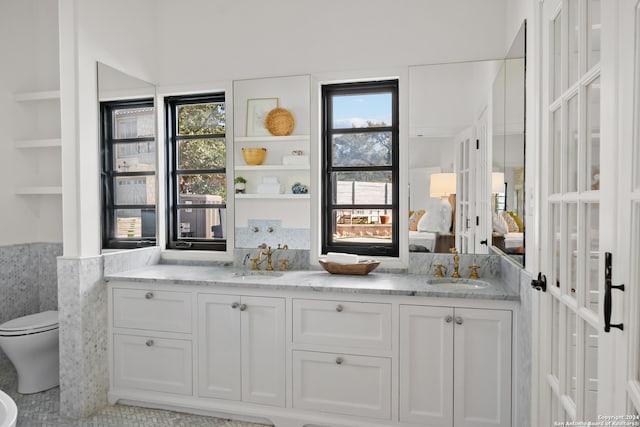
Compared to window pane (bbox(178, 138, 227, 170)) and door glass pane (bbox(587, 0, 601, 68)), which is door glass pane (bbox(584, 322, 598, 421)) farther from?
window pane (bbox(178, 138, 227, 170))

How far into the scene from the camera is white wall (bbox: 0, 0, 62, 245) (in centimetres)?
341

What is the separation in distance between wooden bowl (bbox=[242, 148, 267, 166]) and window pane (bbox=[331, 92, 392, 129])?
0.56 meters

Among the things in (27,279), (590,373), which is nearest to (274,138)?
(27,279)

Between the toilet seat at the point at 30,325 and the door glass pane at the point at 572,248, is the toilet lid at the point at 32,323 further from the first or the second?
the door glass pane at the point at 572,248

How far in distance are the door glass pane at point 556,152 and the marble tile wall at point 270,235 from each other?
1.79 metres

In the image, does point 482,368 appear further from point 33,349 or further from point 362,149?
point 33,349

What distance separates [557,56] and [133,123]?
274cm

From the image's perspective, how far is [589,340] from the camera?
1.35 m

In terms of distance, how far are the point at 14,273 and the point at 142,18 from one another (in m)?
2.21

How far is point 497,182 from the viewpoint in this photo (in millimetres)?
2568

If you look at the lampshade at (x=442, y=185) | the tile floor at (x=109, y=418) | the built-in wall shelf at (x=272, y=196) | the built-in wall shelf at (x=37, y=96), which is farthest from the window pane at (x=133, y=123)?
the lampshade at (x=442, y=185)

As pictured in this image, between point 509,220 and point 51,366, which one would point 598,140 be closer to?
point 509,220

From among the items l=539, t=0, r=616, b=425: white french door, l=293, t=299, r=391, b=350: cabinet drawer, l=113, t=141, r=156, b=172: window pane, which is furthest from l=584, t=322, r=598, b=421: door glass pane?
l=113, t=141, r=156, b=172: window pane

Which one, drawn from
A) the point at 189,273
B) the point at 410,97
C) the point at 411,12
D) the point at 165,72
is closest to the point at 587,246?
the point at 410,97
